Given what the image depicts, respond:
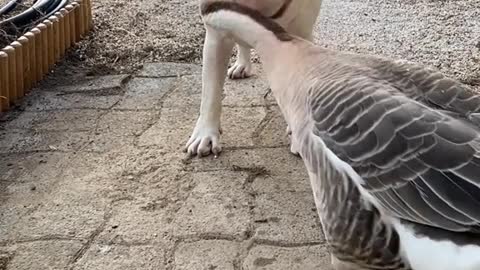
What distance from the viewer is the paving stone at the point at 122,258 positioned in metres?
2.26

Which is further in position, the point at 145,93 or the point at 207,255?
the point at 145,93

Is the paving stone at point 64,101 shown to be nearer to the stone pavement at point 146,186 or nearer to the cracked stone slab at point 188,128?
the stone pavement at point 146,186

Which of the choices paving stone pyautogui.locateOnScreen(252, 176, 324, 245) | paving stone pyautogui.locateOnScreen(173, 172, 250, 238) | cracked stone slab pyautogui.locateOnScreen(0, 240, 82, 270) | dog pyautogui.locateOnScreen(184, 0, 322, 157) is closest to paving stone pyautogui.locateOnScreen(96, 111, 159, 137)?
dog pyautogui.locateOnScreen(184, 0, 322, 157)

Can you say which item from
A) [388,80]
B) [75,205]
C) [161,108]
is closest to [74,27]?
[161,108]

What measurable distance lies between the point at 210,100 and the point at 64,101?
0.77 metres

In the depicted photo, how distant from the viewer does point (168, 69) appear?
3732 mm

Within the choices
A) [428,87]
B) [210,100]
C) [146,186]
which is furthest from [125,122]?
[428,87]

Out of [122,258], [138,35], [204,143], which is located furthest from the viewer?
[138,35]

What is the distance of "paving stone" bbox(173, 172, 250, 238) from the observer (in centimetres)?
244

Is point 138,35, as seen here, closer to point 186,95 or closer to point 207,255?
point 186,95

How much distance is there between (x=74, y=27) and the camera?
13.1 feet

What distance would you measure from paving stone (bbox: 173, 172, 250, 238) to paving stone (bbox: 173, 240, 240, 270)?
60 mm

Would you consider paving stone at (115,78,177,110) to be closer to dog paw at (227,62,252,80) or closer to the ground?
the ground

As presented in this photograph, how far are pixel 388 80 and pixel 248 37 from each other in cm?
48
